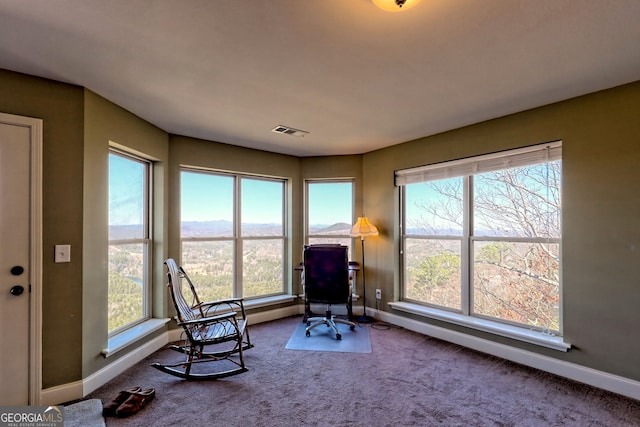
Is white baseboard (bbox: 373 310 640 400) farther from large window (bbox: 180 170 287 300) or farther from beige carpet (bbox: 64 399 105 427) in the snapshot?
beige carpet (bbox: 64 399 105 427)

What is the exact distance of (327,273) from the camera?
3672 mm

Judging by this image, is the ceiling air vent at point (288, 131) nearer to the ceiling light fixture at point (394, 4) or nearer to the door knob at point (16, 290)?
the ceiling light fixture at point (394, 4)

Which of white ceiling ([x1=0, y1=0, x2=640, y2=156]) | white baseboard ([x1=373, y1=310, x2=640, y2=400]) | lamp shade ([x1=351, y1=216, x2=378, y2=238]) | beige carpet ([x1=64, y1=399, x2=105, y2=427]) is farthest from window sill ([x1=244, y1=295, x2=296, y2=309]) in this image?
white ceiling ([x1=0, y1=0, x2=640, y2=156])

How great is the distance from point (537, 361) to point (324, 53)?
10.4 ft

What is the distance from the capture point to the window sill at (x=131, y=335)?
2.62m

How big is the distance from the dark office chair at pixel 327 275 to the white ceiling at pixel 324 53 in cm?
157

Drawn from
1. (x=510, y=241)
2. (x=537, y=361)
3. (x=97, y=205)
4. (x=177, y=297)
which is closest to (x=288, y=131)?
(x=97, y=205)

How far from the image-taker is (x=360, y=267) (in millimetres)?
4457

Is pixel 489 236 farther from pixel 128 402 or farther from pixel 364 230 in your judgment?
pixel 128 402

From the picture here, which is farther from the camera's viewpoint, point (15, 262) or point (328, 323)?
point (328, 323)

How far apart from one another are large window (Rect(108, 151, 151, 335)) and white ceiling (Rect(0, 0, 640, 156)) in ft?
2.16

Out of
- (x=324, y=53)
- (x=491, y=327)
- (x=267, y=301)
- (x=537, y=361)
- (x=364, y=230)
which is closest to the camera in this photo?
(x=324, y=53)

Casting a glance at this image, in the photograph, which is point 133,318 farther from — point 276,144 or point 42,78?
point 276,144

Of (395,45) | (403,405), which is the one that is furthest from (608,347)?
(395,45)
